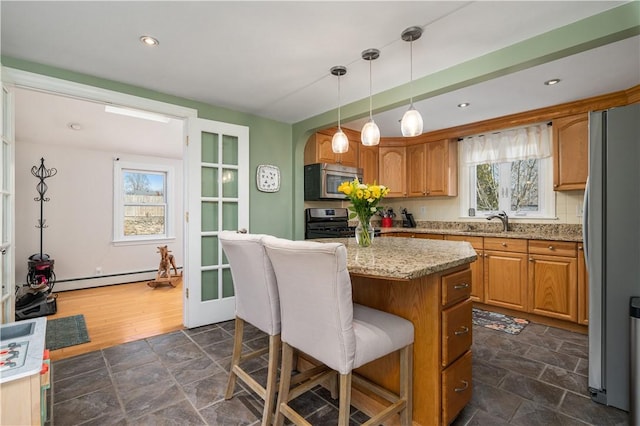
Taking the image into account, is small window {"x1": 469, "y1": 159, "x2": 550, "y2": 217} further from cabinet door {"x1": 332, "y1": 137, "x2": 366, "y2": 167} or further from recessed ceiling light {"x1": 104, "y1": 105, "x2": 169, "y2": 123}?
recessed ceiling light {"x1": 104, "y1": 105, "x2": 169, "y2": 123}

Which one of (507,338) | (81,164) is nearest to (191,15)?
(507,338)

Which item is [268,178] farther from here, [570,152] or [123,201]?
[570,152]

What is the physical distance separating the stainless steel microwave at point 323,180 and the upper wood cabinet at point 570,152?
2322mm

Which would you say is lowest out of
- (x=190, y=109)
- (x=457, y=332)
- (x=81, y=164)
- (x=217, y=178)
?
(x=457, y=332)

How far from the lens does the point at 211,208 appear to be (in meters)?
3.24

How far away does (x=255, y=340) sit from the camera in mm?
2734

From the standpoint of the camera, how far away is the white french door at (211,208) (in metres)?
3.06

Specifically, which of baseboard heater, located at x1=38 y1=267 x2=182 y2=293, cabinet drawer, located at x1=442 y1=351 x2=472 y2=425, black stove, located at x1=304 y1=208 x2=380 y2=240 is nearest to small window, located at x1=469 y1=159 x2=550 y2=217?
black stove, located at x1=304 y1=208 x2=380 y2=240

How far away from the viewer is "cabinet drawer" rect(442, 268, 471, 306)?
1471 millimetres

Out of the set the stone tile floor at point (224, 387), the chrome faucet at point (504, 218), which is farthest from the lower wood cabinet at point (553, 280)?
the chrome faucet at point (504, 218)

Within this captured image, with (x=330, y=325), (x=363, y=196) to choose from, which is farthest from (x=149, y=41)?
(x=330, y=325)

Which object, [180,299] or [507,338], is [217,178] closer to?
[180,299]

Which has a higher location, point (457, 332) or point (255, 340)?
point (457, 332)

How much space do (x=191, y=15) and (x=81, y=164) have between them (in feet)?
14.0
